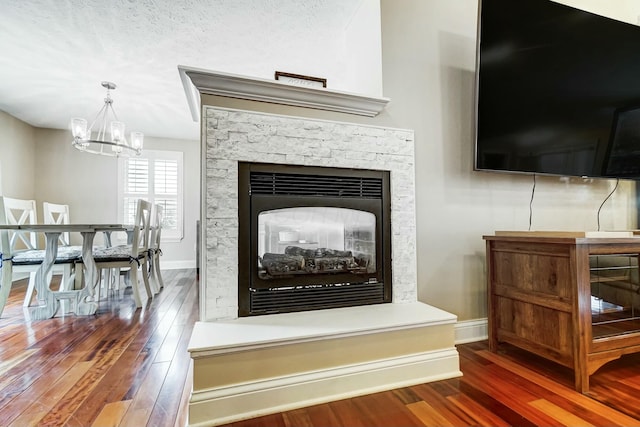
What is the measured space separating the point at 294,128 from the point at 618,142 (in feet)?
7.13

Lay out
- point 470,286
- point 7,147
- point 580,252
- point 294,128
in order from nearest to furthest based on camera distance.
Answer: point 580,252 → point 294,128 → point 470,286 → point 7,147

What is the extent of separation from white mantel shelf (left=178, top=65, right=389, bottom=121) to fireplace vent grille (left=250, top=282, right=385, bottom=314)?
998mm

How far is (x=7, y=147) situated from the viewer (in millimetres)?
3943

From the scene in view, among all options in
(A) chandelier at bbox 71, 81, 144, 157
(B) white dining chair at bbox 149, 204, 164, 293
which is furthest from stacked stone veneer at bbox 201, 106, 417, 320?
(B) white dining chair at bbox 149, 204, 164, 293

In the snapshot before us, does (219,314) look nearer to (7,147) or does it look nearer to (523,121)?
(523,121)

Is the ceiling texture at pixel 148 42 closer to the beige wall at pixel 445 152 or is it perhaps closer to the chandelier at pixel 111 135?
the chandelier at pixel 111 135

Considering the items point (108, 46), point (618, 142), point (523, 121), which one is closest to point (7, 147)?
point (108, 46)

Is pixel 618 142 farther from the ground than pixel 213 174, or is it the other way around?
pixel 618 142

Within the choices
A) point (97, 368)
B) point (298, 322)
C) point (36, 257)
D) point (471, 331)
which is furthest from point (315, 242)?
point (36, 257)

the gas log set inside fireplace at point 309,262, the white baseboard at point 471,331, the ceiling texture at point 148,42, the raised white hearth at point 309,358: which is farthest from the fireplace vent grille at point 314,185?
the ceiling texture at point 148,42

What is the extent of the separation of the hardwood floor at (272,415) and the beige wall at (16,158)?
312cm

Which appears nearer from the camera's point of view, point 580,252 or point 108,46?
point 580,252

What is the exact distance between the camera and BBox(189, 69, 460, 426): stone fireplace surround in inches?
46.8

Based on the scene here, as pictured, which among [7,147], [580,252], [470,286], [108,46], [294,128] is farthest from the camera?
[7,147]
